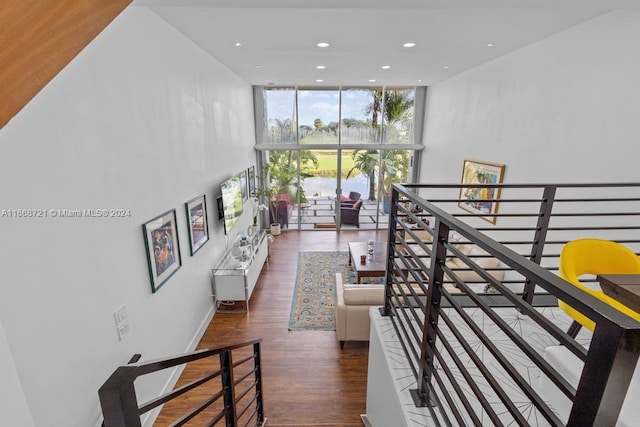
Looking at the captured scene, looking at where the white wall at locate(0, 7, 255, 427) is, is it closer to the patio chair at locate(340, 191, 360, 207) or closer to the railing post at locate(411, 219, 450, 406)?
the railing post at locate(411, 219, 450, 406)

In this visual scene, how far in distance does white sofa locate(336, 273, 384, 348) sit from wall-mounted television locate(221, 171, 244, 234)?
2.15m

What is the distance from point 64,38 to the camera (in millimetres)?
695

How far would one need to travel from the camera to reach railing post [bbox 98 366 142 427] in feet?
2.37

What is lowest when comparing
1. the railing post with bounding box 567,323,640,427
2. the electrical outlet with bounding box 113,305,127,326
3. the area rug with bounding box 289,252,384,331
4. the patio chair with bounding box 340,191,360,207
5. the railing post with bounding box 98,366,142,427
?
the area rug with bounding box 289,252,384,331

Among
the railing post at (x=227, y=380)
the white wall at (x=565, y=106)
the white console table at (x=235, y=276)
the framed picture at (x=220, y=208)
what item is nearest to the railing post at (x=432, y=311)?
the railing post at (x=227, y=380)

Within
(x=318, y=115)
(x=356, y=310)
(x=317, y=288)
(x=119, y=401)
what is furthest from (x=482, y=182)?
(x=119, y=401)

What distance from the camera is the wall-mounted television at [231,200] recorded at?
14.7ft

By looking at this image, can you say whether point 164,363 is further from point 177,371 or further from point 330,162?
point 330,162

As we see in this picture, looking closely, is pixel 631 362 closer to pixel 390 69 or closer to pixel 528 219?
pixel 528 219

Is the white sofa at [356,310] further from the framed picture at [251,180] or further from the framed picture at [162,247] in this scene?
the framed picture at [251,180]

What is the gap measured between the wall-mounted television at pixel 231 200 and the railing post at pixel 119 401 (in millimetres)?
3797

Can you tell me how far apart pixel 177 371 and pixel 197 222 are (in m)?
1.67

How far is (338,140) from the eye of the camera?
752 cm

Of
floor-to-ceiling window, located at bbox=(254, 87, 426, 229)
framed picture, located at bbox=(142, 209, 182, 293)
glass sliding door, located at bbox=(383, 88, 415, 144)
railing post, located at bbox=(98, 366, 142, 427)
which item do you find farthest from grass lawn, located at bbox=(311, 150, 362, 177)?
railing post, located at bbox=(98, 366, 142, 427)
